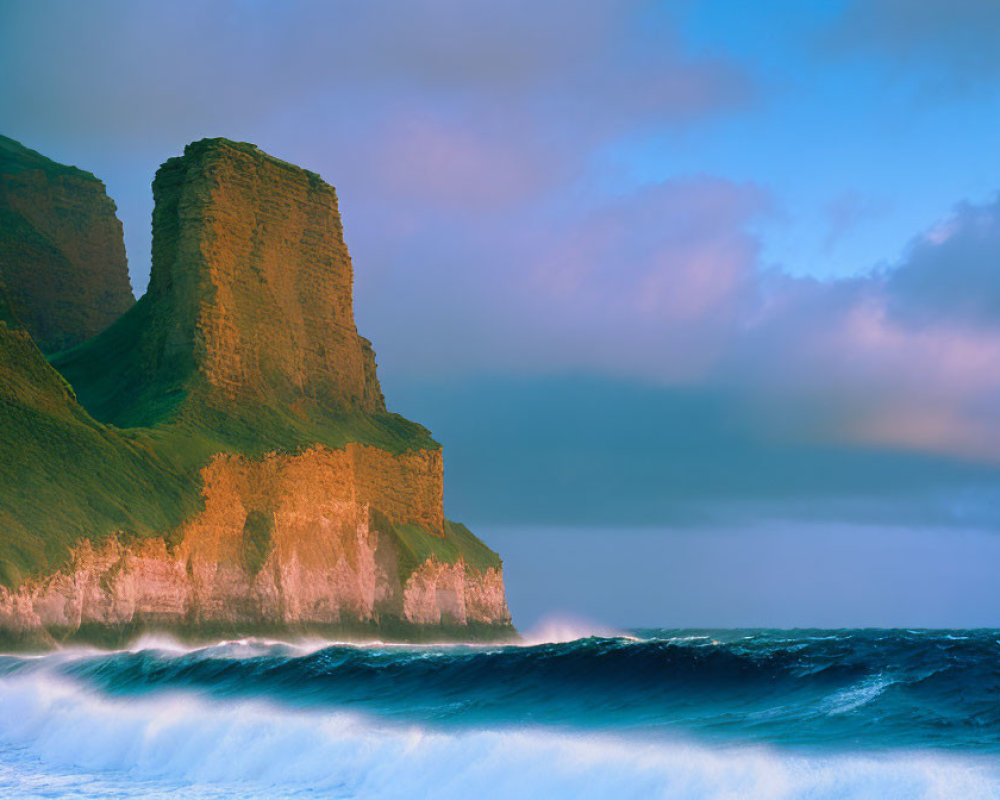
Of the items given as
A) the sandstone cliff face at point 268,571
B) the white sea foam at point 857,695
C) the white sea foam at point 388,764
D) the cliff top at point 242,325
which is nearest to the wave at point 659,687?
the white sea foam at point 857,695

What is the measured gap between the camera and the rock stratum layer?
52094 millimetres

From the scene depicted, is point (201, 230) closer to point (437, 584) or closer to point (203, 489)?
point (203, 489)

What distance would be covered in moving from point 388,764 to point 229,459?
174ft

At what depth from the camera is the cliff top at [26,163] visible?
108 meters

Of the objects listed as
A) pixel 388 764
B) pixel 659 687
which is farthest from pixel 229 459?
pixel 388 764

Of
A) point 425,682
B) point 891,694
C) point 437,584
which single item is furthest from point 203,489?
point 891,694

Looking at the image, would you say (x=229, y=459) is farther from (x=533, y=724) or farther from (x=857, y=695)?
(x=857, y=695)

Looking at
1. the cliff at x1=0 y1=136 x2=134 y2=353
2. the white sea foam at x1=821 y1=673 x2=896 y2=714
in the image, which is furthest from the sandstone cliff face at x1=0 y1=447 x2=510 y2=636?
the cliff at x1=0 y1=136 x2=134 y2=353

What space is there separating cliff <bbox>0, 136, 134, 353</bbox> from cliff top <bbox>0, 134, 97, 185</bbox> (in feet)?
0.32

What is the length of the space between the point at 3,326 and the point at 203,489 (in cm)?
1440

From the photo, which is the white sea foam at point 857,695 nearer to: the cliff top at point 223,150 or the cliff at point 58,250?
the cliff top at point 223,150

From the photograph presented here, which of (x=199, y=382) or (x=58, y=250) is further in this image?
(x=58, y=250)

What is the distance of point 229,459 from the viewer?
65.6 meters

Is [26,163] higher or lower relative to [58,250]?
higher
